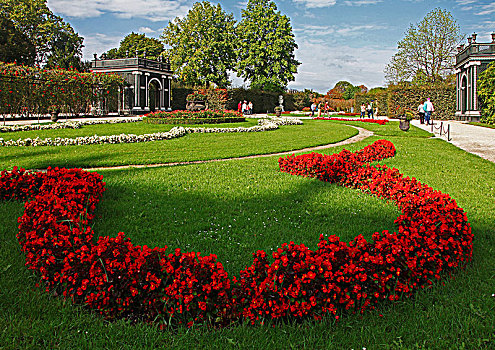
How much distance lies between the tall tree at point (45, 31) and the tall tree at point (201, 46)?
39.4ft

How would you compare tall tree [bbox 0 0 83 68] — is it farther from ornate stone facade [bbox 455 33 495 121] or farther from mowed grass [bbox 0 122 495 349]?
mowed grass [bbox 0 122 495 349]

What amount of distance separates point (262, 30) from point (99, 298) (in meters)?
48.5

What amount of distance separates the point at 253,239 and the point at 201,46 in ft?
141

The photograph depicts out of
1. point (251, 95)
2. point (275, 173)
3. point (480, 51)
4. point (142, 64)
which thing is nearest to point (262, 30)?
point (251, 95)

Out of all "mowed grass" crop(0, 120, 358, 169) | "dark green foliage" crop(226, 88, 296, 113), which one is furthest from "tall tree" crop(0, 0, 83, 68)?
"mowed grass" crop(0, 120, 358, 169)

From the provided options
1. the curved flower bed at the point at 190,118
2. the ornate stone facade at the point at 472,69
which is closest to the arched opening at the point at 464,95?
the ornate stone facade at the point at 472,69

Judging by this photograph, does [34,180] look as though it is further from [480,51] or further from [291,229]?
[480,51]

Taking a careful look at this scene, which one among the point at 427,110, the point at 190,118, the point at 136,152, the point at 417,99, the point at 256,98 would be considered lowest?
the point at 136,152

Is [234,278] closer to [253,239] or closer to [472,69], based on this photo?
[253,239]

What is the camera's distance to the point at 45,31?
151ft


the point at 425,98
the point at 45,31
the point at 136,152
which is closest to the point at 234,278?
the point at 136,152

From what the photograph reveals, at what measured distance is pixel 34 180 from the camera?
18.9 feet

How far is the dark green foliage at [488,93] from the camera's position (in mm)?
24594

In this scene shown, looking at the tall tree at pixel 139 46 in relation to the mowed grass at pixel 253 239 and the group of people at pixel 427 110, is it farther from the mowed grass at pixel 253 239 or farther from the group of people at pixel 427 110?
the mowed grass at pixel 253 239
